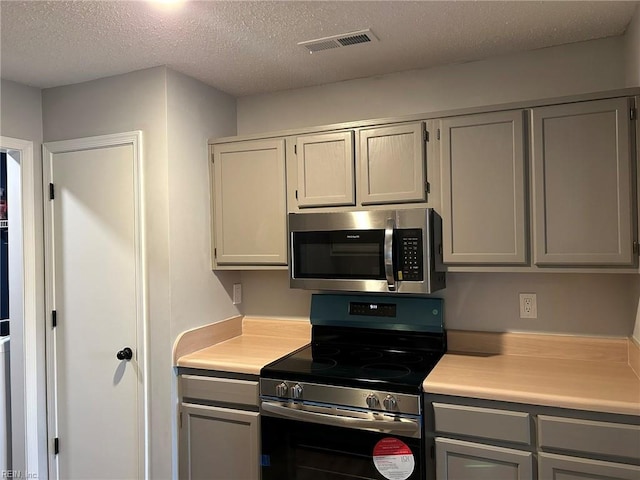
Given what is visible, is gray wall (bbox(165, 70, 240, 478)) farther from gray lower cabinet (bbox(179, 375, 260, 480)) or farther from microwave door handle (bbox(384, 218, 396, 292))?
microwave door handle (bbox(384, 218, 396, 292))

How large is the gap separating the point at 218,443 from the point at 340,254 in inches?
43.1

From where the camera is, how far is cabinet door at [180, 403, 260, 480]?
222 centimetres

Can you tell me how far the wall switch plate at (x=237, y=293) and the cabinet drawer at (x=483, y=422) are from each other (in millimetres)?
1436

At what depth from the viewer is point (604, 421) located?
1676 mm

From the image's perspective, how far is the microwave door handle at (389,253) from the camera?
7.07ft

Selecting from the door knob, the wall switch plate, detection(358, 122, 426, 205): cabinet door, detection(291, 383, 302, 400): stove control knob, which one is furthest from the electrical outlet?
the door knob

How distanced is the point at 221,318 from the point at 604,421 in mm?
1939

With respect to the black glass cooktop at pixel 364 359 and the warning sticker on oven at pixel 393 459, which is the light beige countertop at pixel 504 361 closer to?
the black glass cooktop at pixel 364 359

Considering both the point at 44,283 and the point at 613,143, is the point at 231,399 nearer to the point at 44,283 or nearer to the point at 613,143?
the point at 44,283

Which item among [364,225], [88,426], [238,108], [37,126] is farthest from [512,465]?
[37,126]

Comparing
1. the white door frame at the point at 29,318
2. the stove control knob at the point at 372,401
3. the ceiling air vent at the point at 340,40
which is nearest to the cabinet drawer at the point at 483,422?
the stove control knob at the point at 372,401

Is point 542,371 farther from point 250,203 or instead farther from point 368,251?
point 250,203

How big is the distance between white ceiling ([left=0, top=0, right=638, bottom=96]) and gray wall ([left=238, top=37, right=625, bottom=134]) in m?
0.07

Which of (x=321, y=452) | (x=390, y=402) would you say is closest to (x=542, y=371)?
(x=390, y=402)
